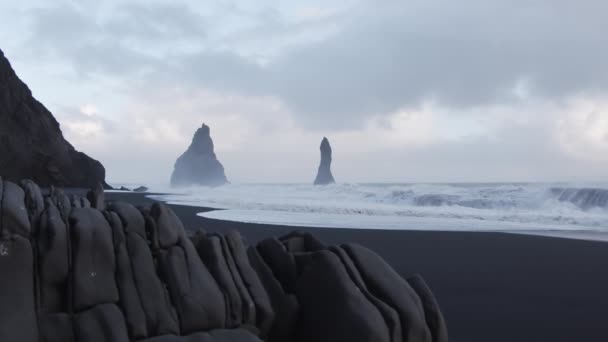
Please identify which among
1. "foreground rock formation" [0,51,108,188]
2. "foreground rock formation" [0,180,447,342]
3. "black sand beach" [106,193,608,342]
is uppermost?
"foreground rock formation" [0,51,108,188]

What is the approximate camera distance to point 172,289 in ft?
10.6

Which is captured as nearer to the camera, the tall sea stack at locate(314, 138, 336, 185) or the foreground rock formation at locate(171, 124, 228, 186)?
the tall sea stack at locate(314, 138, 336, 185)

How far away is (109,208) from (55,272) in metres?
0.95

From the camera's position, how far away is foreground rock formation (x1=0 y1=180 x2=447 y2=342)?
288 centimetres

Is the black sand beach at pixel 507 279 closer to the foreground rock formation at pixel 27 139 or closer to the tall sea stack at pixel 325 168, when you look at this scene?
the foreground rock formation at pixel 27 139

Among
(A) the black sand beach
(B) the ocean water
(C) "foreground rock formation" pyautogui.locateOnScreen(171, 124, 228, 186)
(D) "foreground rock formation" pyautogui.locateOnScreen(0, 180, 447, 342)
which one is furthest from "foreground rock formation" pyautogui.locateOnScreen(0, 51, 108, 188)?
(C) "foreground rock formation" pyautogui.locateOnScreen(171, 124, 228, 186)

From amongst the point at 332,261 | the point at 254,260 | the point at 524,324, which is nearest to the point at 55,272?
the point at 254,260

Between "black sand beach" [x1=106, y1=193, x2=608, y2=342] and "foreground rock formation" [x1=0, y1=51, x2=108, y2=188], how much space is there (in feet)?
72.4

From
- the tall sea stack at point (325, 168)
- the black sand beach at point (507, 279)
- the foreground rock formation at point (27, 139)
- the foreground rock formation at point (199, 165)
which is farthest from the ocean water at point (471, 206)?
the foreground rock formation at point (199, 165)

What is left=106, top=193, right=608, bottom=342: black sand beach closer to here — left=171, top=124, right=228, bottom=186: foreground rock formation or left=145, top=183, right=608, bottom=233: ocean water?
left=145, top=183, right=608, bottom=233: ocean water

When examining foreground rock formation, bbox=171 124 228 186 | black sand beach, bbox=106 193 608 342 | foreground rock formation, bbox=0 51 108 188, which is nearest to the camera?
black sand beach, bbox=106 193 608 342

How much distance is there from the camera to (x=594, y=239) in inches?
463

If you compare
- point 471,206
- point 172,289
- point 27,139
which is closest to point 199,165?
point 27,139

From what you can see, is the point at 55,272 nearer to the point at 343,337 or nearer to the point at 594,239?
the point at 343,337
